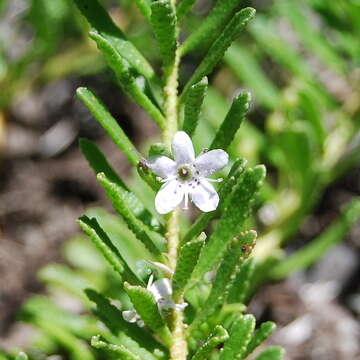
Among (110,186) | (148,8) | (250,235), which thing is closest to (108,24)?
(148,8)

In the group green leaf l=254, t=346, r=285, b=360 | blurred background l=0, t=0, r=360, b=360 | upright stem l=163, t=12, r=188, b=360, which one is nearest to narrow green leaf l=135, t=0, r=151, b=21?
upright stem l=163, t=12, r=188, b=360

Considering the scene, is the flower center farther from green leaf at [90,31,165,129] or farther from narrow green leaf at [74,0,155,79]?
narrow green leaf at [74,0,155,79]

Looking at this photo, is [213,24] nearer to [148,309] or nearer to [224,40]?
[224,40]

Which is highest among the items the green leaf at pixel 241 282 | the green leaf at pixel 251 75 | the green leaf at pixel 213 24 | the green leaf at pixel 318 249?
the green leaf at pixel 213 24

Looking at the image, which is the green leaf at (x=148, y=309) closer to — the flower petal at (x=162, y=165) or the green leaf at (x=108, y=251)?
the green leaf at (x=108, y=251)

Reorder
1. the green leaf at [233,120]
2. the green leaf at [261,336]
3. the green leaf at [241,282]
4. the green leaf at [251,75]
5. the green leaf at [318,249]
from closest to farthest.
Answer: the green leaf at [233,120] < the green leaf at [261,336] < the green leaf at [241,282] < the green leaf at [318,249] < the green leaf at [251,75]

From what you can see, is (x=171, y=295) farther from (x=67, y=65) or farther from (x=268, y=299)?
(x=67, y=65)

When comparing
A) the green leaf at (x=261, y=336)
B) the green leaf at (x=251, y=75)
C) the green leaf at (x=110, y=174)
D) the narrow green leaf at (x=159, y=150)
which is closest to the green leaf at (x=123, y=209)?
the green leaf at (x=110, y=174)

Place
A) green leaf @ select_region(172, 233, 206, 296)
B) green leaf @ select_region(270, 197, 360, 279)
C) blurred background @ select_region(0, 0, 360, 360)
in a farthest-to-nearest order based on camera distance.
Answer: blurred background @ select_region(0, 0, 360, 360)
green leaf @ select_region(270, 197, 360, 279)
green leaf @ select_region(172, 233, 206, 296)
